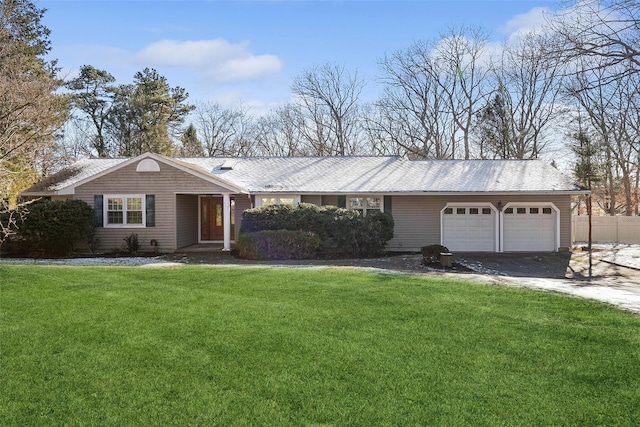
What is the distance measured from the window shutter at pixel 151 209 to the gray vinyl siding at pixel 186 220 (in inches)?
32.7

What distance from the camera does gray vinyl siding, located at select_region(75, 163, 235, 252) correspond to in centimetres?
1652

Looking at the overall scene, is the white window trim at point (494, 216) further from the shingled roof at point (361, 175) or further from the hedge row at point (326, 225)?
the hedge row at point (326, 225)

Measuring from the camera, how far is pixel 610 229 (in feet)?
78.5

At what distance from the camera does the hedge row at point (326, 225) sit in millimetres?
15516

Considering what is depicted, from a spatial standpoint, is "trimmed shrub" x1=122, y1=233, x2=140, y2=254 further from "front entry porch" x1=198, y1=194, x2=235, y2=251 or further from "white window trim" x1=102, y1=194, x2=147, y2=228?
"front entry porch" x1=198, y1=194, x2=235, y2=251

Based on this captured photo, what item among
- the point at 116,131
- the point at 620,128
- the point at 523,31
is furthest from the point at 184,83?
the point at 620,128

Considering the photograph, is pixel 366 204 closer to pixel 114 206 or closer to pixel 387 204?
pixel 387 204

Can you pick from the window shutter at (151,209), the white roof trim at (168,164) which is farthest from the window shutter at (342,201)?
the window shutter at (151,209)

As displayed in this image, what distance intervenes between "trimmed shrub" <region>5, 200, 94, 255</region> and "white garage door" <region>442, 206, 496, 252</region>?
1377 cm

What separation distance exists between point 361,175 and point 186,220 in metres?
7.65

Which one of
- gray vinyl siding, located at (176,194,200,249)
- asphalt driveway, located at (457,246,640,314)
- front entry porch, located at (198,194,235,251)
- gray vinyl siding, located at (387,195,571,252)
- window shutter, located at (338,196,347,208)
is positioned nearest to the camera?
asphalt driveway, located at (457,246,640,314)

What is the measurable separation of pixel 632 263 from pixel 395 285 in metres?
11.0

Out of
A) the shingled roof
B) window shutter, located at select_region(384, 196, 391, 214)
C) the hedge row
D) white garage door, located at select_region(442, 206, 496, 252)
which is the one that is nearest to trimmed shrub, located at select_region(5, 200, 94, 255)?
the shingled roof

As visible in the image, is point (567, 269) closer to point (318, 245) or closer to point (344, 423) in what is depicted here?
point (318, 245)
